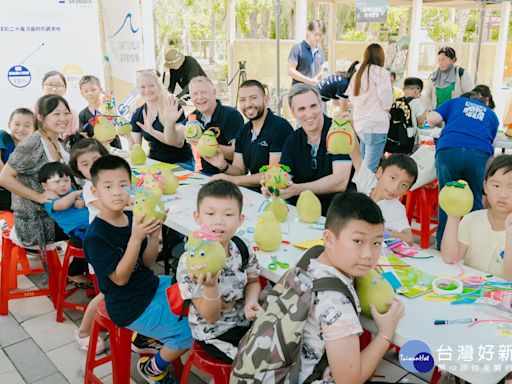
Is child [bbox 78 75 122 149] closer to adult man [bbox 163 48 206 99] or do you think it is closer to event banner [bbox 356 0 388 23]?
adult man [bbox 163 48 206 99]

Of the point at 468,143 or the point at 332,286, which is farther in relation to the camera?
the point at 468,143

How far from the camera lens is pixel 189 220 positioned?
2.68 m

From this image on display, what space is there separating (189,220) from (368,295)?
134 centimetres

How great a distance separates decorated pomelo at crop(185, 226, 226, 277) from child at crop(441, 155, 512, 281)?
1.10 metres

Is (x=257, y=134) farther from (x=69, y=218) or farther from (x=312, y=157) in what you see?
(x=69, y=218)

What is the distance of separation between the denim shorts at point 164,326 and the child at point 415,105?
146 inches

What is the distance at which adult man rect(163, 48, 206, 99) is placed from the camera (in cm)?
613

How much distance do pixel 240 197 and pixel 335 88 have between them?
13.7 feet

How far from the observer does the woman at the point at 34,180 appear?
3.22 metres

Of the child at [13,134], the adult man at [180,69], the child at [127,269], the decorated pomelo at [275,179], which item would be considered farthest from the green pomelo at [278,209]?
the adult man at [180,69]

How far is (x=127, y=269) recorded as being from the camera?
2020mm

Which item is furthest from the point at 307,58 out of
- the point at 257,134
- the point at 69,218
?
the point at 69,218

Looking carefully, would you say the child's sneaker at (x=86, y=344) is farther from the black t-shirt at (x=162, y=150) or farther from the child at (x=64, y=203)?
the black t-shirt at (x=162, y=150)

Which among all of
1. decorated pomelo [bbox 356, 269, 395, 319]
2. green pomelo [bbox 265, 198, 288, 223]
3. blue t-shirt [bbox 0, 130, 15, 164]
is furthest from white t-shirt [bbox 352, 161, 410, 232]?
blue t-shirt [bbox 0, 130, 15, 164]
